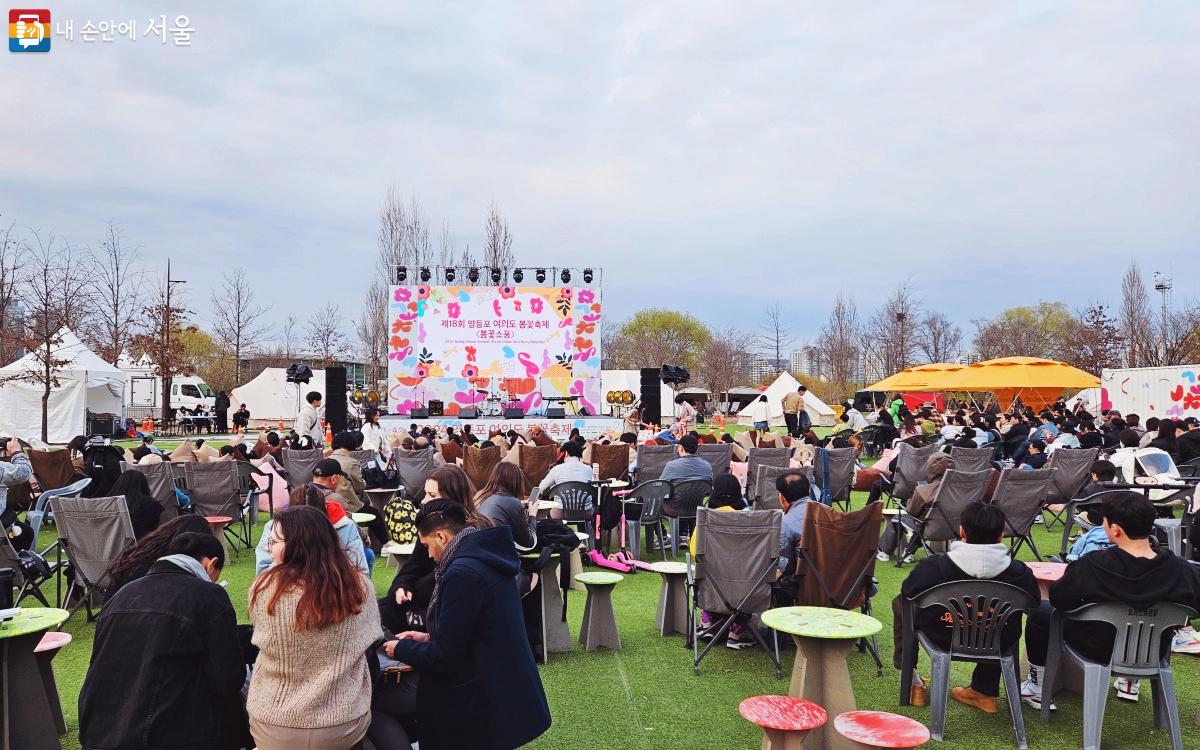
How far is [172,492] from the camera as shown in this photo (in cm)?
725

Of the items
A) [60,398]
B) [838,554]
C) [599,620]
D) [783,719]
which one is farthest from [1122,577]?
[60,398]

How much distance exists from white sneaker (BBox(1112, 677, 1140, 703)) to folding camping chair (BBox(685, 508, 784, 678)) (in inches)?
64.2

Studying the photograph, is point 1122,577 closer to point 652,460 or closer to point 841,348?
point 652,460

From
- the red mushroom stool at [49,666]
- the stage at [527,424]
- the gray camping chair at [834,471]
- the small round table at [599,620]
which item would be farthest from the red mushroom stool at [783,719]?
the stage at [527,424]

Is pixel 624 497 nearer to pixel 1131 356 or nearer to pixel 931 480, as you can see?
pixel 931 480

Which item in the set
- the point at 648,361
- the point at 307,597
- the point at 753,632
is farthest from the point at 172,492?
the point at 648,361

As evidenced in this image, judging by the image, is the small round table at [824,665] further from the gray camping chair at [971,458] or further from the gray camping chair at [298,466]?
the gray camping chair at [298,466]

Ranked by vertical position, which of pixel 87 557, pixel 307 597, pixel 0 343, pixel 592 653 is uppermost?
pixel 0 343

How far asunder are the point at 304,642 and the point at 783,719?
1709 mm

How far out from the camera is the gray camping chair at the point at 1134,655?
11.0 feet

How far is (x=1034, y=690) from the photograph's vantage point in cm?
399

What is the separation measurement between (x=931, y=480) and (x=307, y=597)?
645 cm

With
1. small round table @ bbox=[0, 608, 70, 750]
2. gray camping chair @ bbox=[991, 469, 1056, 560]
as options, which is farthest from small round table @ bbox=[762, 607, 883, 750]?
gray camping chair @ bbox=[991, 469, 1056, 560]

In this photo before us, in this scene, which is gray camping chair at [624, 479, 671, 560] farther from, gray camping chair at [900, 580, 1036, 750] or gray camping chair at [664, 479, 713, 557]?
gray camping chair at [900, 580, 1036, 750]
